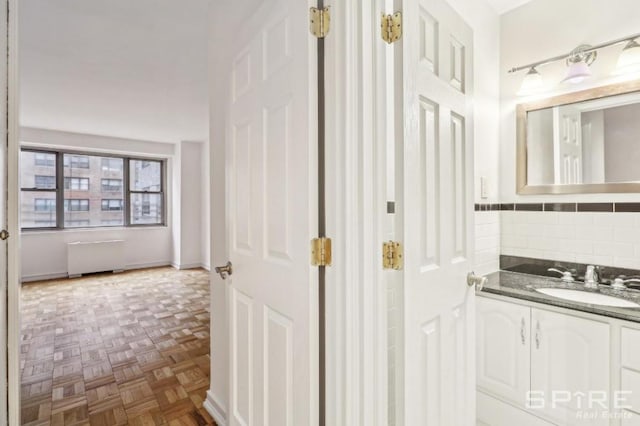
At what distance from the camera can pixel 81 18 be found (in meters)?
2.11

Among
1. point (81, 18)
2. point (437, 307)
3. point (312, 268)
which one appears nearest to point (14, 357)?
point (312, 268)

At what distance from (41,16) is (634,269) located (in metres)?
3.86

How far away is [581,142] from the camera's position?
6.05 feet

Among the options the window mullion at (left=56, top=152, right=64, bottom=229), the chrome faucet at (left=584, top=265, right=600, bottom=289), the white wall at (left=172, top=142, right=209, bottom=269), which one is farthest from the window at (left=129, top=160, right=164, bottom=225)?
the chrome faucet at (left=584, top=265, right=600, bottom=289)

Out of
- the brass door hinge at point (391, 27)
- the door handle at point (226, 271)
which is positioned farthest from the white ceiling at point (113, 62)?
the door handle at point (226, 271)

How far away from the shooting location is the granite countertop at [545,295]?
1.34 m

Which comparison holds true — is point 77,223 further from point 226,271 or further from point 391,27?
point 391,27

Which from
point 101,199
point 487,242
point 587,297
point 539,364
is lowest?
point 539,364

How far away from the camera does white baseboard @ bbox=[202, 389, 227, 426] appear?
178 centimetres

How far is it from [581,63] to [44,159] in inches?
282

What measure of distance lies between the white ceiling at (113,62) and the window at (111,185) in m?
1.33

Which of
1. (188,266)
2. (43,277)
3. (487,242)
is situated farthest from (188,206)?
(487,242)

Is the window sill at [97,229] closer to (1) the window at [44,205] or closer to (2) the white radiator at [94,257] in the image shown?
(2) the white radiator at [94,257]

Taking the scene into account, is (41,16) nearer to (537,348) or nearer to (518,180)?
(518,180)
